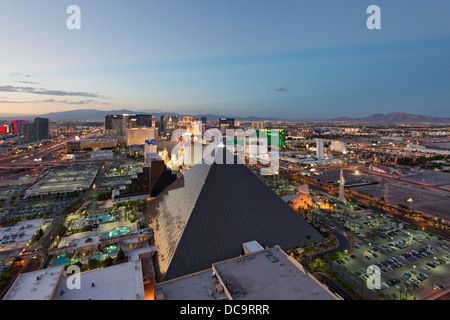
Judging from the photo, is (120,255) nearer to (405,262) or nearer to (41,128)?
(405,262)

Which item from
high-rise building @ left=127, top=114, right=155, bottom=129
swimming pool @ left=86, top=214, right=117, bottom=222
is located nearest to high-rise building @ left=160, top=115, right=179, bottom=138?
high-rise building @ left=127, top=114, right=155, bottom=129

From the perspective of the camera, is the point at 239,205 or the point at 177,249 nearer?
the point at 177,249

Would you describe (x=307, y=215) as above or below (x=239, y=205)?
below

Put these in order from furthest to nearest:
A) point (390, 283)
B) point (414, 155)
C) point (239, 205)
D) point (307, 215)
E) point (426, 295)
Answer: point (414, 155)
point (307, 215)
point (239, 205)
point (390, 283)
point (426, 295)

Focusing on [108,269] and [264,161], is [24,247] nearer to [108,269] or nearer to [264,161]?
[108,269]

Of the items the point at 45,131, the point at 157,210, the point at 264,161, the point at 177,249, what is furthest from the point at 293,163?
the point at 45,131

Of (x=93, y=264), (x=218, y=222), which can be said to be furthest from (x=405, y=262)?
(x=93, y=264)
